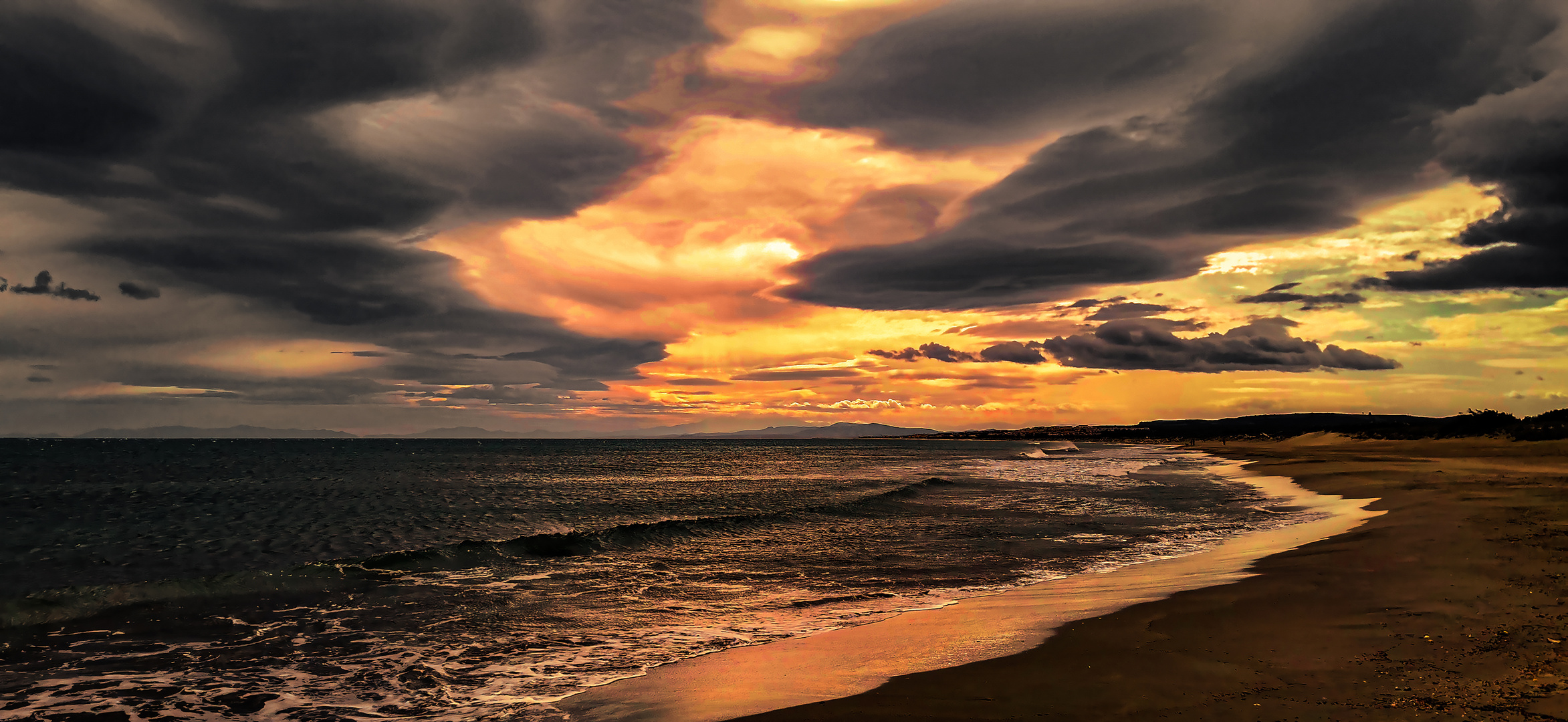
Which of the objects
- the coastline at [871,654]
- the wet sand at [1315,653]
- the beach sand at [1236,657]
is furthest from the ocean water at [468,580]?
the wet sand at [1315,653]

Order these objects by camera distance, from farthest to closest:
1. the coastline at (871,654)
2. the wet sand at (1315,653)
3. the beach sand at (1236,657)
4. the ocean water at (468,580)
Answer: the ocean water at (468,580)
the coastline at (871,654)
the beach sand at (1236,657)
the wet sand at (1315,653)

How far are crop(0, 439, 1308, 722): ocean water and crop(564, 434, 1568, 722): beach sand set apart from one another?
1.64 meters

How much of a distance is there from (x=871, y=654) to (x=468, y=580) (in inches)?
490

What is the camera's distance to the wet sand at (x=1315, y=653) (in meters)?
7.50

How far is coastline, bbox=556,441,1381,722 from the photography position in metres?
8.90

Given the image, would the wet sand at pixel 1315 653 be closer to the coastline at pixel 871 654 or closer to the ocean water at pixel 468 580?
the coastline at pixel 871 654

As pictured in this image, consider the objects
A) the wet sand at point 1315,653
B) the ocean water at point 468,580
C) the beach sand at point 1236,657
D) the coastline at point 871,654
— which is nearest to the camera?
the wet sand at point 1315,653

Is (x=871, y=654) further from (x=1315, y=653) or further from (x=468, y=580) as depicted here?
(x=468, y=580)

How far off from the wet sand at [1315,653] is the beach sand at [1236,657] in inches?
1.3

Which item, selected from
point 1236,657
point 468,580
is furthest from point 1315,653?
point 468,580

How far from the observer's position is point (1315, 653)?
9.41 m

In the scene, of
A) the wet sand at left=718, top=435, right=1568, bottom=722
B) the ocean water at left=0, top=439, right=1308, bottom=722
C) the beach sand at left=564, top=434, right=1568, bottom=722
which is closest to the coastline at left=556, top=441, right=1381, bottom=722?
the beach sand at left=564, top=434, right=1568, bottom=722

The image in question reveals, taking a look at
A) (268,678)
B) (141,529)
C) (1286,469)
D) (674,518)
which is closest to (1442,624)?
(268,678)

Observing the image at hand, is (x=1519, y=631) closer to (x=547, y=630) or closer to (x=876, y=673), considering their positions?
(x=876, y=673)
